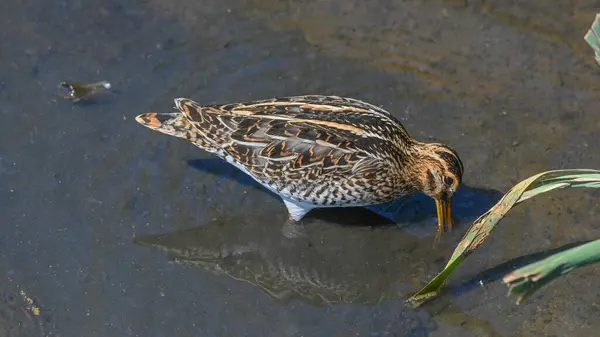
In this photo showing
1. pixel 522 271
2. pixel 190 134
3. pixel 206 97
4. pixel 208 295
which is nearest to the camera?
pixel 522 271

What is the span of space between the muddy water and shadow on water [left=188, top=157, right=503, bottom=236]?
2 cm

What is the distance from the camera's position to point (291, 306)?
6.92 metres

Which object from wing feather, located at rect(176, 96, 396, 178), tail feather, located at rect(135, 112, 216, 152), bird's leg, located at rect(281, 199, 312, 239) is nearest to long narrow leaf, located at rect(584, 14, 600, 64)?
wing feather, located at rect(176, 96, 396, 178)

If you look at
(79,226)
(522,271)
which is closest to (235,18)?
(79,226)

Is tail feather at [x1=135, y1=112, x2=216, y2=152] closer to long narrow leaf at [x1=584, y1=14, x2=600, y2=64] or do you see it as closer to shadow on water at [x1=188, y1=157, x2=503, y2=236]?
shadow on water at [x1=188, y1=157, x2=503, y2=236]

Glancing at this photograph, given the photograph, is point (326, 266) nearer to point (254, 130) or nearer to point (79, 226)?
point (254, 130)

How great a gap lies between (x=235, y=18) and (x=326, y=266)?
9.95 feet

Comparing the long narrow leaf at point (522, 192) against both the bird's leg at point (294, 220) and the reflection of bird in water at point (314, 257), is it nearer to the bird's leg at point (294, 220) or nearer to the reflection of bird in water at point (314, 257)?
the reflection of bird in water at point (314, 257)

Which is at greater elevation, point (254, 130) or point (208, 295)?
point (254, 130)

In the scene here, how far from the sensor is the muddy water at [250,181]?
6.83 metres

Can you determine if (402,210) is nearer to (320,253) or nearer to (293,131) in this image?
(320,253)

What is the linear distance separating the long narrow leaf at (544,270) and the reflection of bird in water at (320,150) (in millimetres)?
2275

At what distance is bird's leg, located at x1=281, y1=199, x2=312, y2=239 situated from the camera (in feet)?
24.7

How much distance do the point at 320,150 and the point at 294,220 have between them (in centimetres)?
71
